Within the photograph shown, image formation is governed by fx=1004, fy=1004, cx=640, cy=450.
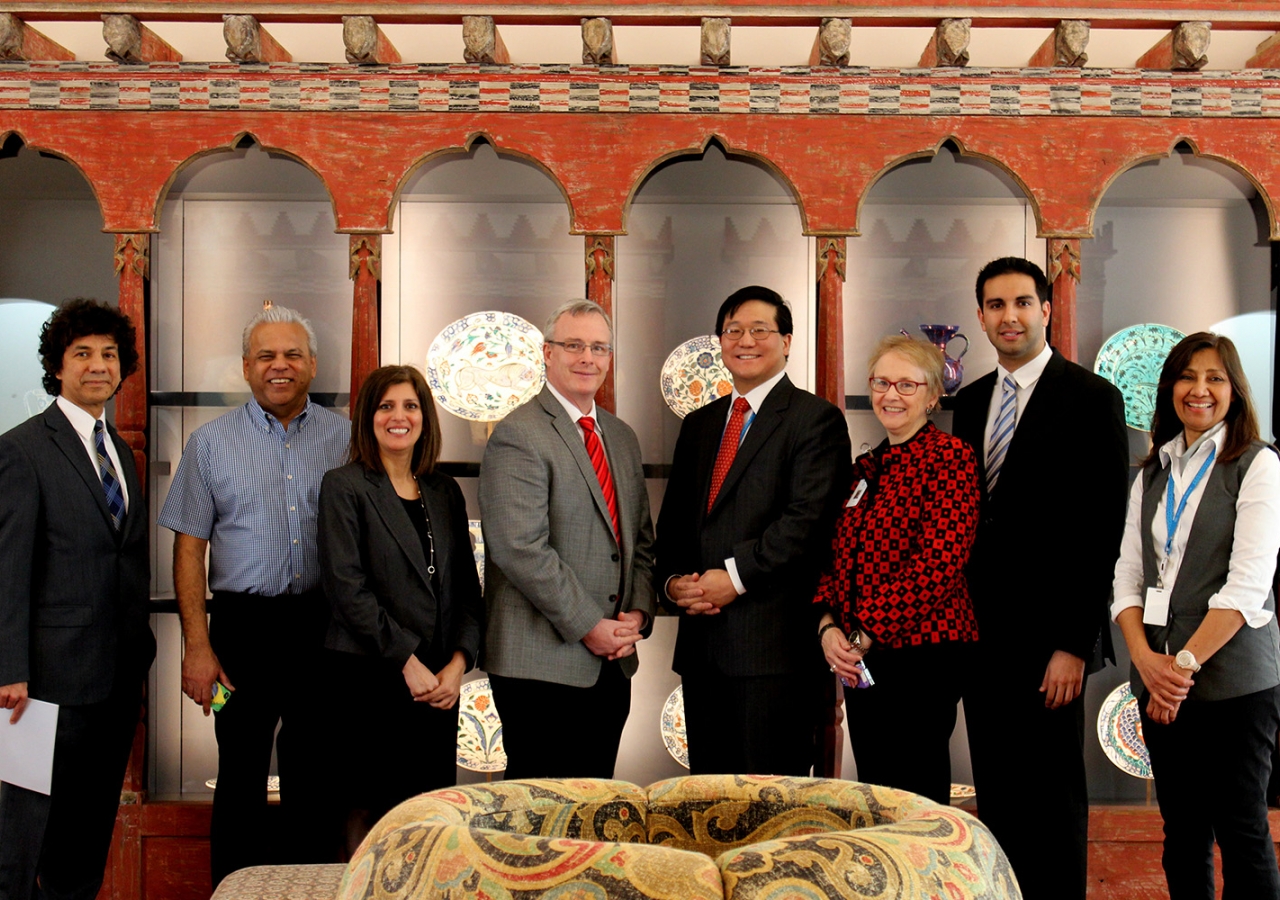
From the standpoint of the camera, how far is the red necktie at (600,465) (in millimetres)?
2926

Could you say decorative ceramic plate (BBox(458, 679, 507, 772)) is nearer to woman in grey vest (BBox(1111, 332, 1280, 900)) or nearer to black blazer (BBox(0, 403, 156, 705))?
black blazer (BBox(0, 403, 156, 705))

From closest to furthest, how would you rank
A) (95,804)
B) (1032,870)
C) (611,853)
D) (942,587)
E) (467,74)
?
1. (611,853)
2. (942,587)
3. (1032,870)
4. (95,804)
5. (467,74)

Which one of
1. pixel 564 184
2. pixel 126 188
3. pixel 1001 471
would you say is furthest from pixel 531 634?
pixel 126 188

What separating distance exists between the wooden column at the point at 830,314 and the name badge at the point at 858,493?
0.88 m

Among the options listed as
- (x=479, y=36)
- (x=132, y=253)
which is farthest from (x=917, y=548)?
(x=132, y=253)

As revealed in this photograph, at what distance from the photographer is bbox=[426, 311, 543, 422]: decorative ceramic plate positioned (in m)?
3.69

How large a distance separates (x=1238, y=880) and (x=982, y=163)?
239 cm

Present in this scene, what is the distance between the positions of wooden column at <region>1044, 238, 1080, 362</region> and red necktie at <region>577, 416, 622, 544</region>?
5.65 ft

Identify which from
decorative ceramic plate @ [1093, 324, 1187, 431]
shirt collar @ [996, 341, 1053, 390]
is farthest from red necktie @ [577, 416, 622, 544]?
decorative ceramic plate @ [1093, 324, 1187, 431]

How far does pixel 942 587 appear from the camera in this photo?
8.34 feet

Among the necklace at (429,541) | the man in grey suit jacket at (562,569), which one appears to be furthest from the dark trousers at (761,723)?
the necklace at (429,541)

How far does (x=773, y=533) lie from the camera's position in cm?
276

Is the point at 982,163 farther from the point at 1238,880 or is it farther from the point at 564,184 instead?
the point at 1238,880

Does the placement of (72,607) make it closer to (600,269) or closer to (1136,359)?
(600,269)
